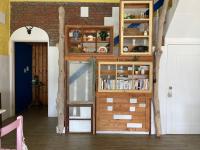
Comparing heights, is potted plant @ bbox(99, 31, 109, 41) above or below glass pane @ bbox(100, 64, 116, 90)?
above

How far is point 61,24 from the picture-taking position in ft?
20.9

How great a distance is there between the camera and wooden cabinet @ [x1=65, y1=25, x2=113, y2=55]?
22.1 feet

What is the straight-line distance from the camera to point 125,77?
21.3 ft

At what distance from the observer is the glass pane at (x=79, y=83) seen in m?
6.58

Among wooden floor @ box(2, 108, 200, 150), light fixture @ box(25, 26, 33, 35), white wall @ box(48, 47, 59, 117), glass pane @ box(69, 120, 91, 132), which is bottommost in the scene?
wooden floor @ box(2, 108, 200, 150)

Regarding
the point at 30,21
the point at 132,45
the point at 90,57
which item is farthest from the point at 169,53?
the point at 30,21

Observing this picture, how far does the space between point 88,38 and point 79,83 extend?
3.88 feet

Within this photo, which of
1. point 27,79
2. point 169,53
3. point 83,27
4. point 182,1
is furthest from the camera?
point 27,79

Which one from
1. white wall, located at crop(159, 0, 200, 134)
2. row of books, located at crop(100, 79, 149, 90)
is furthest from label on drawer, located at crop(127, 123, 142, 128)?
row of books, located at crop(100, 79, 149, 90)

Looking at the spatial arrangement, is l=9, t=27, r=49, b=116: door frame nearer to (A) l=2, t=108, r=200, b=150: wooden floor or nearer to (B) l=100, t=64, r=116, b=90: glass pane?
(A) l=2, t=108, r=200, b=150: wooden floor

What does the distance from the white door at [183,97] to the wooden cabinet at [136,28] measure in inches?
27.7

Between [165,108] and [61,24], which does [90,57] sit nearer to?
[61,24]

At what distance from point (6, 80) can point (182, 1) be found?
526 centimetres

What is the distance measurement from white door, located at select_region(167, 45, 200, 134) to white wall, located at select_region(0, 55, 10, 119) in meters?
4.49
